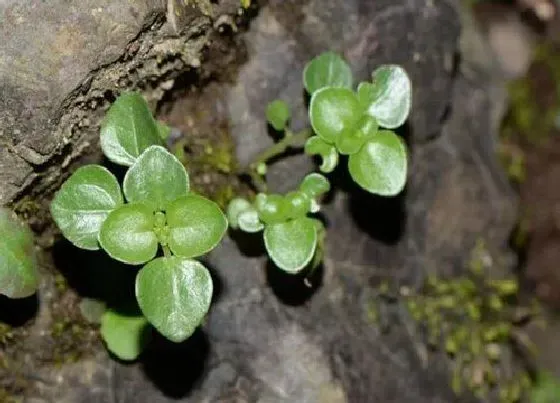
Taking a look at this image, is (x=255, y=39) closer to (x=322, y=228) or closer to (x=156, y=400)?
(x=322, y=228)

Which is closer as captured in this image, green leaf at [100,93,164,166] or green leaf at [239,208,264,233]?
green leaf at [100,93,164,166]

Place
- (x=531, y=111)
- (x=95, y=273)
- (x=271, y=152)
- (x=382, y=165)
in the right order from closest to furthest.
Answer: (x=382, y=165) → (x=95, y=273) → (x=271, y=152) → (x=531, y=111)

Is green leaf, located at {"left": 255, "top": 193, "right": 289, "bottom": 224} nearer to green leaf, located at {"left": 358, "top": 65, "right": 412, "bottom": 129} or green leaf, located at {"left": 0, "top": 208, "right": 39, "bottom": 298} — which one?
green leaf, located at {"left": 358, "top": 65, "right": 412, "bottom": 129}

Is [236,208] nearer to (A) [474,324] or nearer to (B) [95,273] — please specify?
(B) [95,273]

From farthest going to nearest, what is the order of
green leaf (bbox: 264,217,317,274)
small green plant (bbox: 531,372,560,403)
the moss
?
small green plant (bbox: 531,372,560,403) → the moss → green leaf (bbox: 264,217,317,274)

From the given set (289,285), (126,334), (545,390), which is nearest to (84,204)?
(126,334)

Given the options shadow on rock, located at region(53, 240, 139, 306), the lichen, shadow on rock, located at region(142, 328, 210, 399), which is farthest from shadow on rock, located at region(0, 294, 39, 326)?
the lichen

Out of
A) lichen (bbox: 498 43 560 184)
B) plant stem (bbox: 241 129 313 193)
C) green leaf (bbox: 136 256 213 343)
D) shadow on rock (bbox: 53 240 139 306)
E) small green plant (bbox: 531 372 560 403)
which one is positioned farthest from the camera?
lichen (bbox: 498 43 560 184)

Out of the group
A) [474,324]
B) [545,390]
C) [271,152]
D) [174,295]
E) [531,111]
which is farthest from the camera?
[531,111]
